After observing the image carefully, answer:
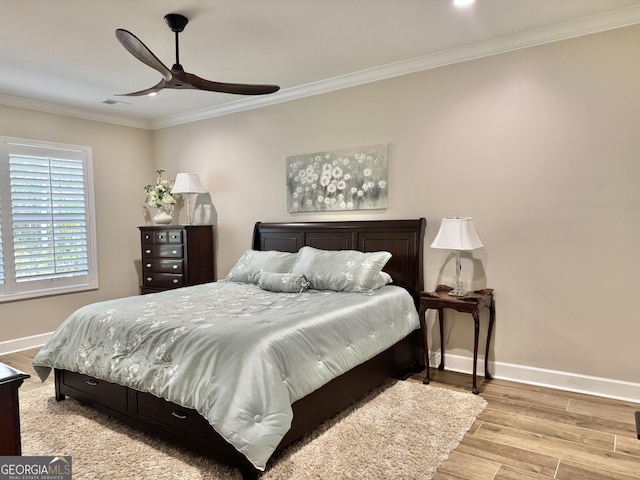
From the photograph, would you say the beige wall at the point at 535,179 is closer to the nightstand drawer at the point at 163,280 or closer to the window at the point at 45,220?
the nightstand drawer at the point at 163,280

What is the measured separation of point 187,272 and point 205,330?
2723 mm

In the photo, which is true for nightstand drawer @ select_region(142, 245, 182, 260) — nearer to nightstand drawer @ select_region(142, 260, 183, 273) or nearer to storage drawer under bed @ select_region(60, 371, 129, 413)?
nightstand drawer @ select_region(142, 260, 183, 273)

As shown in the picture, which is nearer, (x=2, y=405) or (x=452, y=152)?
(x=2, y=405)

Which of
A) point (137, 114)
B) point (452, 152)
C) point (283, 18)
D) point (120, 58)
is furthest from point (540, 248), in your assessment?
point (137, 114)

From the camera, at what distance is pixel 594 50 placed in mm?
3115

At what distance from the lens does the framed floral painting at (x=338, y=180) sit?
4102 millimetres

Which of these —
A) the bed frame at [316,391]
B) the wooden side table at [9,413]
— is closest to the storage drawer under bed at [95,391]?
the bed frame at [316,391]

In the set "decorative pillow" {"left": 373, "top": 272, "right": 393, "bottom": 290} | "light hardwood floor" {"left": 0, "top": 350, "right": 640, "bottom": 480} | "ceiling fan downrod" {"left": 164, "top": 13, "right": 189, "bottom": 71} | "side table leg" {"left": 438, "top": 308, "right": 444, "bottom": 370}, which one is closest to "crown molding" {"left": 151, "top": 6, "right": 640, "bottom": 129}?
"ceiling fan downrod" {"left": 164, "top": 13, "right": 189, "bottom": 71}

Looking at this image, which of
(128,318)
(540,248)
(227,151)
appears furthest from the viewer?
(227,151)

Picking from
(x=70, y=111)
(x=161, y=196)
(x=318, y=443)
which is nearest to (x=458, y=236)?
(x=318, y=443)

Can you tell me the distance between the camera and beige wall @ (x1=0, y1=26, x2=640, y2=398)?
308cm

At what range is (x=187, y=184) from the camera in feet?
16.8

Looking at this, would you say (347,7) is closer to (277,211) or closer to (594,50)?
(594,50)

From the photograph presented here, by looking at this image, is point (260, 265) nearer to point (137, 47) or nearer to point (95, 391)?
point (95, 391)
